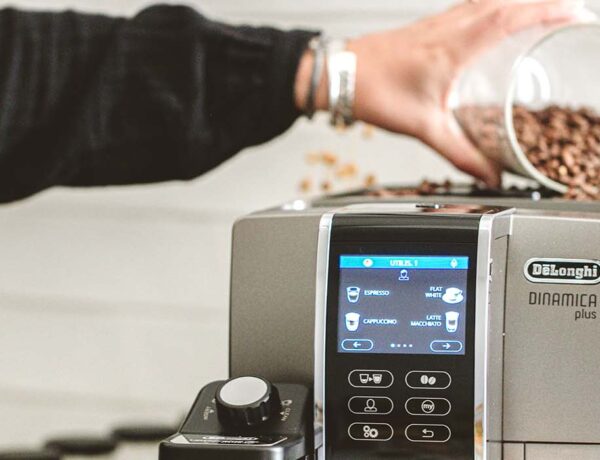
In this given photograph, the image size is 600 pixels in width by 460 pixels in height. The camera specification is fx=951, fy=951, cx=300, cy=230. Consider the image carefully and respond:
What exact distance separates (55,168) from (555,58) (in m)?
0.53

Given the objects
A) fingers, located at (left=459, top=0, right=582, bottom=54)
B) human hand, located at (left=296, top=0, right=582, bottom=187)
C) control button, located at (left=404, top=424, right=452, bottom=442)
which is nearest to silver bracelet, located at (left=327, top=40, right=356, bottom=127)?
human hand, located at (left=296, top=0, right=582, bottom=187)

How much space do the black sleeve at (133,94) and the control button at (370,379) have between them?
0.40 m

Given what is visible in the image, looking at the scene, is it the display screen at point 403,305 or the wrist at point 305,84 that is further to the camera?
the wrist at point 305,84

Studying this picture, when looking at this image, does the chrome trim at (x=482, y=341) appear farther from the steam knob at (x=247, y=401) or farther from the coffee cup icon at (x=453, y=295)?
the steam knob at (x=247, y=401)

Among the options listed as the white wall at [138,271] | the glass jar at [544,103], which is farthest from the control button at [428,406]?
the white wall at [138,271]

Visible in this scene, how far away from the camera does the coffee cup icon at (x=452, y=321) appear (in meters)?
0.56

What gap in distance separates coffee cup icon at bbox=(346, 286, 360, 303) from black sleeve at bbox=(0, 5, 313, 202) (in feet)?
1.23

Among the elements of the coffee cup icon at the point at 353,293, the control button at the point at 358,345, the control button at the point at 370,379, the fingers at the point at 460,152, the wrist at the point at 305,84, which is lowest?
the control button at the point at 370,379

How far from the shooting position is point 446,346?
0.56 meters

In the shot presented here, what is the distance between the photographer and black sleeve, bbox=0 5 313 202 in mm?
925

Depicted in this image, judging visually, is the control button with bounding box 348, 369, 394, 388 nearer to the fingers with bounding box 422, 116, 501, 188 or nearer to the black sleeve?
the fingers with bounding box 422, 116, 501, 188

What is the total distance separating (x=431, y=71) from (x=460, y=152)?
8 cm

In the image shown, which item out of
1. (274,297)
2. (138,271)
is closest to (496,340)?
(274,297)

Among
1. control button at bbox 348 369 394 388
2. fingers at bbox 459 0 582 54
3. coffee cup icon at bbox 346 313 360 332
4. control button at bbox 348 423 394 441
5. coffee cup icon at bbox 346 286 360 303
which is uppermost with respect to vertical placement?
fingers at bbox 459 0 582 54
